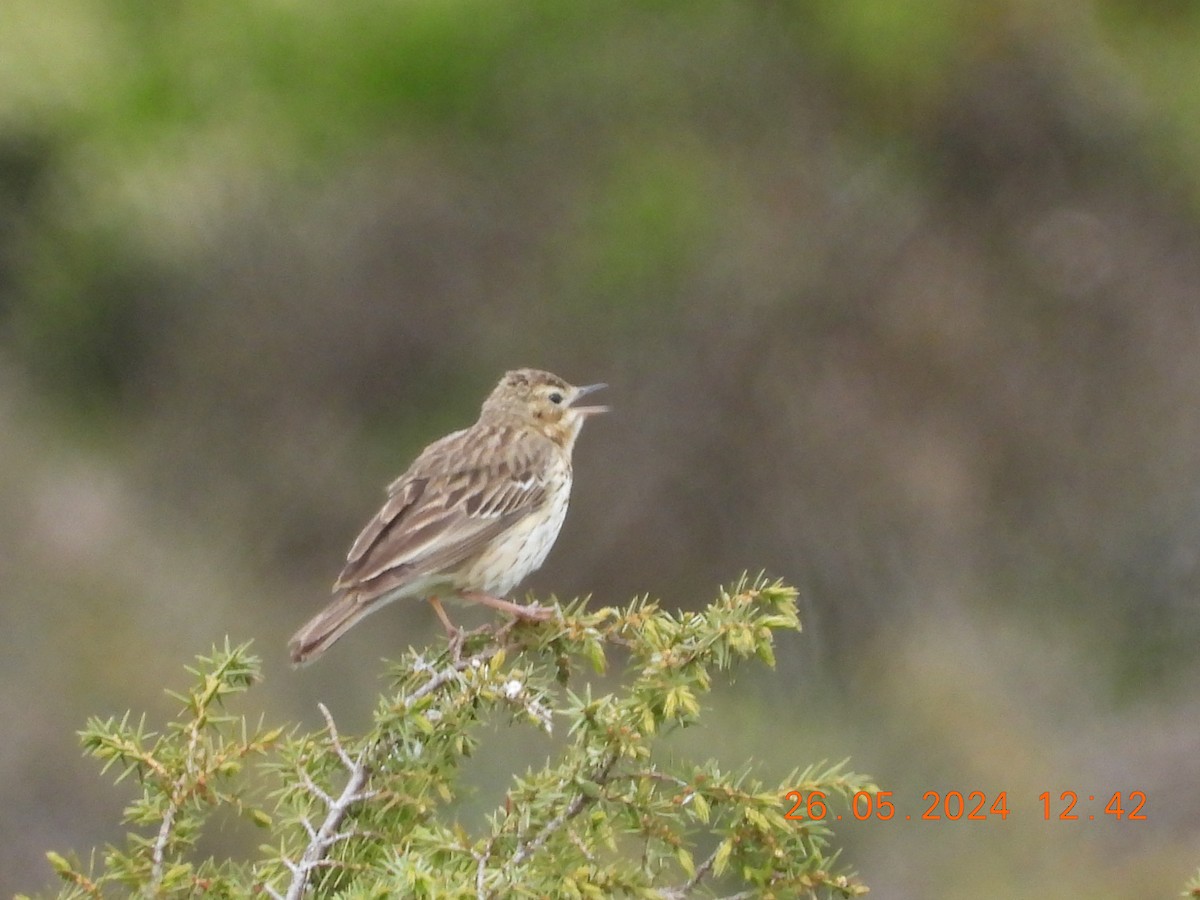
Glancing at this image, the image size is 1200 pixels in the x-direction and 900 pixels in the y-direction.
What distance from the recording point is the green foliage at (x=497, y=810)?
117 inches

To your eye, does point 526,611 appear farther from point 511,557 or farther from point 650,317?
point 650,317

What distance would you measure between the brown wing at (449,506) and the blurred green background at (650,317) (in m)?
3.45

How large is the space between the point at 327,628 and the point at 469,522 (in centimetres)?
84

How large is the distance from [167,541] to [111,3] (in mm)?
4470

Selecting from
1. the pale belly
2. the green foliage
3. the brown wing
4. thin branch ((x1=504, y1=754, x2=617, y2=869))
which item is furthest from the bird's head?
thin branch ((x1=504, y1=754, x2=617, y2=869))

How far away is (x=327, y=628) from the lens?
4.58 m

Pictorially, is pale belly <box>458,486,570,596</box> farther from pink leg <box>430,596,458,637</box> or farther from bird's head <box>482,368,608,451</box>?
bird's head <box>482,368,608,451</box>

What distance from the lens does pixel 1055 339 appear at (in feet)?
35.8

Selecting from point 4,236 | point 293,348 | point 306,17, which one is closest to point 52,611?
point 293,348

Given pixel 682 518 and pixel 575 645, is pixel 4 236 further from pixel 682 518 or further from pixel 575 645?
pixel 575 645

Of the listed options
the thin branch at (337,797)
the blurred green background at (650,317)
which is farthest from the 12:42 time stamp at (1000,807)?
the thin branch at (337,797)

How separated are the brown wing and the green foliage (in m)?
1.38

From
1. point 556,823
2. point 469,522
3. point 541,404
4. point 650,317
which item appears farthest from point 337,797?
point 650,317

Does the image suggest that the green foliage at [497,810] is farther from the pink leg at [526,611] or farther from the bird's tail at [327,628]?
the bird's tail at [327,628]
